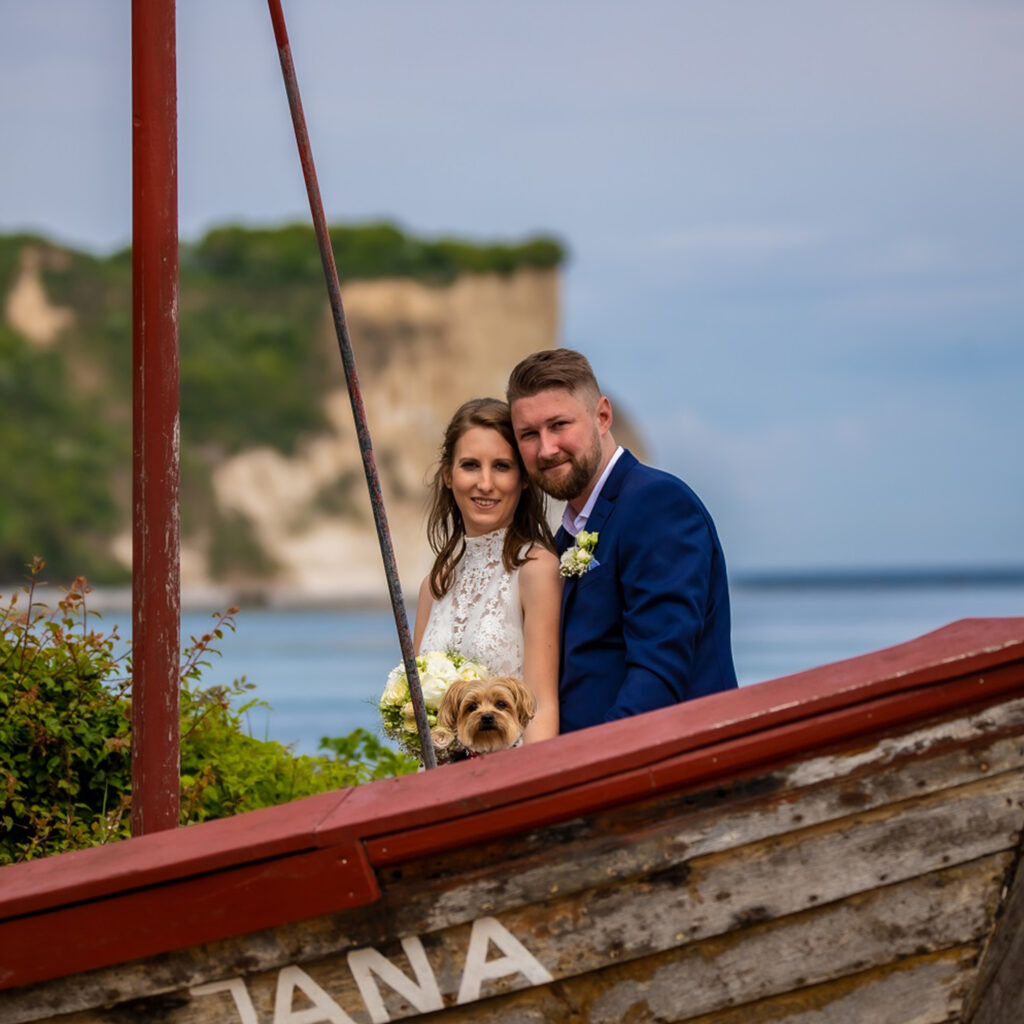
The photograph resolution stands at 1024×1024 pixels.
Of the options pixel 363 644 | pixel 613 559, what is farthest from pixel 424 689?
pixel 363 644

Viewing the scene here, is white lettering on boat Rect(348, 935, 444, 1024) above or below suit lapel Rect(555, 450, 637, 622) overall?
below

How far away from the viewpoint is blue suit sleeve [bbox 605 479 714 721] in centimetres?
358

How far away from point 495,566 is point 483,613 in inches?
4.9

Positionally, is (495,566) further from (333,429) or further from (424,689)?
(333,429)

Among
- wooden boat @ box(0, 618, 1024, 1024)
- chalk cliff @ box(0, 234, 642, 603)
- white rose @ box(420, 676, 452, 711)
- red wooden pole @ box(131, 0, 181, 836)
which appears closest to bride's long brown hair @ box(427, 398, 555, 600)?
white rose @ box(420, 676, 452, 711)

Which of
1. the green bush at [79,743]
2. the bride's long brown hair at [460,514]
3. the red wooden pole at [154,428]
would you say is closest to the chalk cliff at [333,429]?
the green bush at [79,743]

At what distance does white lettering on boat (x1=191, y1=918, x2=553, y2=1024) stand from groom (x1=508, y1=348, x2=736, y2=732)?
0.81 metres

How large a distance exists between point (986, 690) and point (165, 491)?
6.40ft

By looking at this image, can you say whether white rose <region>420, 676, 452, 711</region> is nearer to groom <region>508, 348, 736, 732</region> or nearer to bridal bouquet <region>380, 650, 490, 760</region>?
bridal bouquet <region>380, 650, 490, 760</region>

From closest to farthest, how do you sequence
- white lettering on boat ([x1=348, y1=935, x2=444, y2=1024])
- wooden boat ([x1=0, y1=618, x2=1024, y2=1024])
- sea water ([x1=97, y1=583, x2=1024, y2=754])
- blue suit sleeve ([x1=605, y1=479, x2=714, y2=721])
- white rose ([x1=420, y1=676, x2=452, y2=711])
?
1. wooden boat ([x1=0, y1=618, x2=1024, y2=1024])
2. white lettering on boat ([x1=348, y1=935, x2=444, y2=1024])
3. blue suit sleeve ([x1=605, y1=479, x2=714, y2=721])
4. white rose ([x1=420, y1=676, x2=452, y2=711])
5. sea water ([x1=97, y1=583, x2=1024, y2=754])

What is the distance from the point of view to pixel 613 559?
3781 mm

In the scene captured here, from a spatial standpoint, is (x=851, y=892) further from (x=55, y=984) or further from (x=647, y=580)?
(x=55, y=984)

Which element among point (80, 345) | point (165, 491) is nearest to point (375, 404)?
point (80, 345)

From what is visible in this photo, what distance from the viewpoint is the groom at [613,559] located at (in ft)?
11.9
